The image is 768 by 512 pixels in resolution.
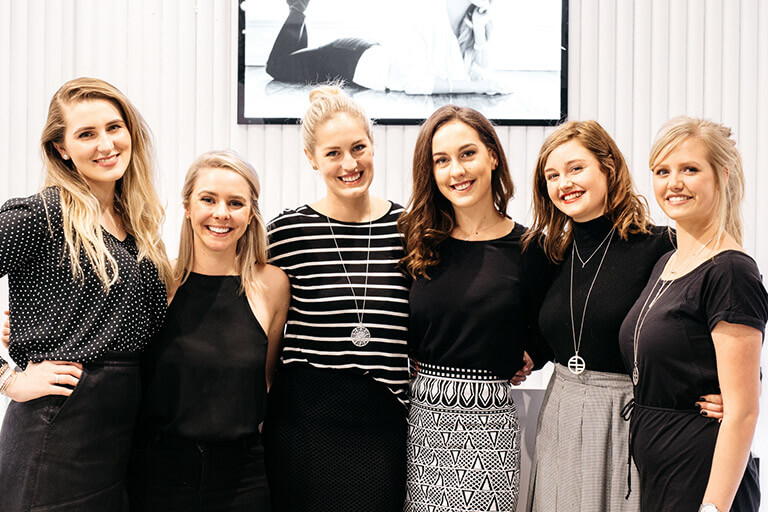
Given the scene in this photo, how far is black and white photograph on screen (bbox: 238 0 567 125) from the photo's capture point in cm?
371

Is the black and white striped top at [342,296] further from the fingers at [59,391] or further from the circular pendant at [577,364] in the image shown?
the fingers at [59,391]

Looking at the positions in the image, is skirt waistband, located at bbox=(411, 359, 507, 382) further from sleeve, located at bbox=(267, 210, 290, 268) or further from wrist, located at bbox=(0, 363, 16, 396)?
wrist, located at bbox=(0, 363, 16, 396)

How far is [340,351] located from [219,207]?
1.98 ft

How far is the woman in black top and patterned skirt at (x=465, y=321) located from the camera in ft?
7.24

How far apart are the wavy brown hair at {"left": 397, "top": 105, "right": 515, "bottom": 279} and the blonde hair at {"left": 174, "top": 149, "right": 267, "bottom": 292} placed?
19.2 inches

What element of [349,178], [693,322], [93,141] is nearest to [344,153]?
[349,178]

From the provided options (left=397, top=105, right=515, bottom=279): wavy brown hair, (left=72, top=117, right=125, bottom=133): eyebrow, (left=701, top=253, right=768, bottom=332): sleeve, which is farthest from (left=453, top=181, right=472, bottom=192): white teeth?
(left=72, top=117, right=125, bottom=133): eyebrow

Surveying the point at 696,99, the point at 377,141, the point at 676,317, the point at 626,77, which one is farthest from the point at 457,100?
the point at 676,317

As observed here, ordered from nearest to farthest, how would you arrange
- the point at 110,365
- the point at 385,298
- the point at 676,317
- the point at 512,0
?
1. the point at 676,317
2. the point at 110,365
3. the point at 385,298
4. the point at 512,0

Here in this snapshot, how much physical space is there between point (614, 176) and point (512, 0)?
73.5 inches

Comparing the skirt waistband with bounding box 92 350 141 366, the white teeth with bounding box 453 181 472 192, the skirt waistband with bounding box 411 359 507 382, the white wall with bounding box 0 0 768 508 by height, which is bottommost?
the skirt waistband with bounding box 411 359 507 382

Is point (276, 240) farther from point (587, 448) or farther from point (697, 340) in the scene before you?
point (697, 340)

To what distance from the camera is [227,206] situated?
87.3 inches

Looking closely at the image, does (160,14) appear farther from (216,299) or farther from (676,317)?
(676,317)
